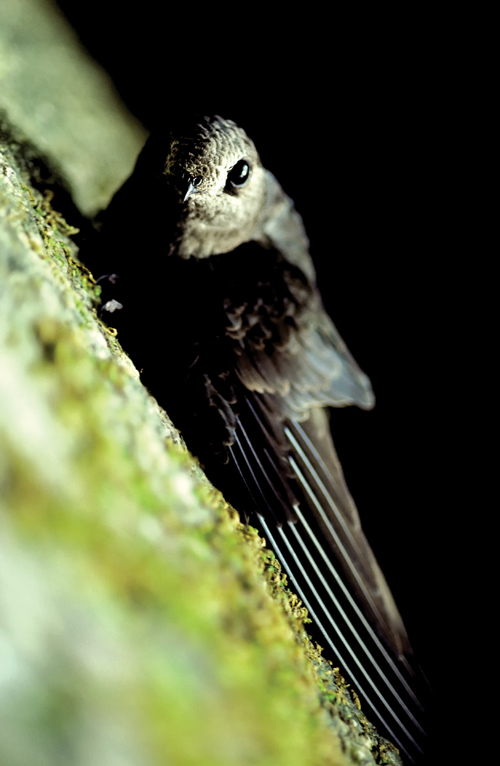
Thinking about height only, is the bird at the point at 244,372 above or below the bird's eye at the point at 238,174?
below

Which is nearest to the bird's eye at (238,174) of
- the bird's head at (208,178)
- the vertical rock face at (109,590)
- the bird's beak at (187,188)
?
the bird's head at (208,178)

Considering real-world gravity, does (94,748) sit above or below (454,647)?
above

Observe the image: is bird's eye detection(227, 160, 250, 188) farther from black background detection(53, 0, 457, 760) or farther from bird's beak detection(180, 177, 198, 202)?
black background detection(53, 0, 457, 760)

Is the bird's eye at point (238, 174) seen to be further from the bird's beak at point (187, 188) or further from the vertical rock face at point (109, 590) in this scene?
the vertical rock face at point (109, 590)

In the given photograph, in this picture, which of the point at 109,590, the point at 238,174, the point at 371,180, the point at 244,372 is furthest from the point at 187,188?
the point at 371,180

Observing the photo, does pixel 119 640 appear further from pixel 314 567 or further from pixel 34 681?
pixel 314 567

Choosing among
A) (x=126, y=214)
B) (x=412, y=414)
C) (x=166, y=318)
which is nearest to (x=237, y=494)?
(x=166, y=318)

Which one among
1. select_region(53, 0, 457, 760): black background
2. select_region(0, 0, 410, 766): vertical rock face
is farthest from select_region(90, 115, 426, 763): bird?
select_region(53, 0, 457, 760): black background
